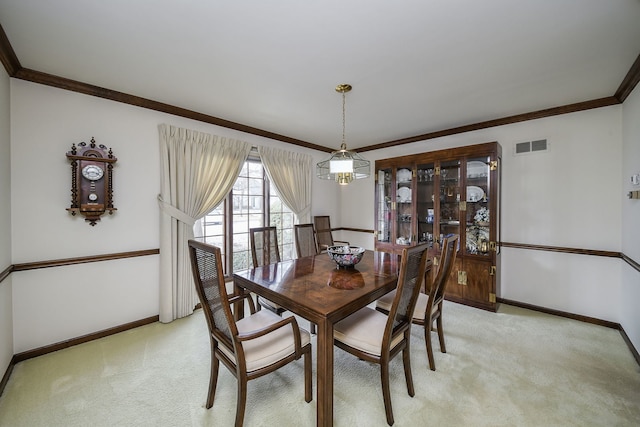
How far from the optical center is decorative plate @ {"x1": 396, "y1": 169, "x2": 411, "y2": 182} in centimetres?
387

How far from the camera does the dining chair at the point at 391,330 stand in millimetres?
1516

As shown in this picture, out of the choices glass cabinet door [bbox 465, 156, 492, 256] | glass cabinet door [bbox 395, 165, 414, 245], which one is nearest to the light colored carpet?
glass cabinet door [bbox 465, 156, 492, 256]

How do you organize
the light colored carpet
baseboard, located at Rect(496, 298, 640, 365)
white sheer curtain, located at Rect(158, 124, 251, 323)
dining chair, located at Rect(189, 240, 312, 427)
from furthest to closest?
white sheer curtain, located at Rect(158, 124, 251, 323) < baseboard, located at Rect(496, 298, 640, 365) < the light colored carpet < dining chair, located at Rect(189, 240, 312, 427)

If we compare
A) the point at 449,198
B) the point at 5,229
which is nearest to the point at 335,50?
the point at 449,198

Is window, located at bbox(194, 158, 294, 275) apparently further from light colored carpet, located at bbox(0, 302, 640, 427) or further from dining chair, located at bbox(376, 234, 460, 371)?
dining chair, located at bbox(376, 234, 460, 371)

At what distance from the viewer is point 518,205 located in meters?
3.22

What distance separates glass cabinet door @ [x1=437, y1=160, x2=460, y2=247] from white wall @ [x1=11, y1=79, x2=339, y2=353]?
11.6 feet

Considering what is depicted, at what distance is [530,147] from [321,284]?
3175 mm

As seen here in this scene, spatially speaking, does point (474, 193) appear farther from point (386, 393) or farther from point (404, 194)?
point (386, 393)

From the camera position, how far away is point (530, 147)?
10.2ft

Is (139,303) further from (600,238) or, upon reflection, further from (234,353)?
(600,238)

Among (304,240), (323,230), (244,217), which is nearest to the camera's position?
(304,240)

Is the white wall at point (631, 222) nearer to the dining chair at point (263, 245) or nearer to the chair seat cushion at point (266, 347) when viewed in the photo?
the chair seat cushion at point (266, 347)

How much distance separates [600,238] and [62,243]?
17.9 ft
